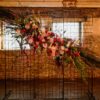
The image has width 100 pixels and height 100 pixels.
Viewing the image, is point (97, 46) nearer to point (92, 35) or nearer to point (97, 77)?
point (92, 35)

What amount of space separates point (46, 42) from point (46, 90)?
490cm

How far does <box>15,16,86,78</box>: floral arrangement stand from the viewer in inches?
80.6

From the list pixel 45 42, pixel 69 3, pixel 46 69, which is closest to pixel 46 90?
pixel 46 69

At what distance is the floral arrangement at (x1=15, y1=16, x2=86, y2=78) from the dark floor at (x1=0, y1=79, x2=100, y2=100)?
12.0 feet

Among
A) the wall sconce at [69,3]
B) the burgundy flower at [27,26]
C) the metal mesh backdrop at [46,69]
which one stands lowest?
the metal mesh backdrop at [46,69]

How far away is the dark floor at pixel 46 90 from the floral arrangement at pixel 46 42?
3.67 meters

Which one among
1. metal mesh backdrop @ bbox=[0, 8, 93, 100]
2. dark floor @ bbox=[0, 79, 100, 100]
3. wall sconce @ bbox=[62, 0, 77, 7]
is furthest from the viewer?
wall sconce @ bbox=[62, 0, 77, 7]

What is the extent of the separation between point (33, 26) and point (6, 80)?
19.5ft

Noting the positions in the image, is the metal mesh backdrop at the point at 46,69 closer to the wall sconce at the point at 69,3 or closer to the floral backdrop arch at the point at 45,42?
the wall sconce at the point at 69,3

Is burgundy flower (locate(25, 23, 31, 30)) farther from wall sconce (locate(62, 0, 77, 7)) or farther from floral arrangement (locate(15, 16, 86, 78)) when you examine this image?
wall sconce (locate(62, 0, 77, 7))

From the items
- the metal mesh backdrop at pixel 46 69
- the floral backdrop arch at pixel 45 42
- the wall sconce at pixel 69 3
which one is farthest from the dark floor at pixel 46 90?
the floral backdrop arch at pixel 45 42

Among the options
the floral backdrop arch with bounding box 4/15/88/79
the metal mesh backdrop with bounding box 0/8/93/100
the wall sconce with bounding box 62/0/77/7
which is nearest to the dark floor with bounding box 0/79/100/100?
the metal mesh backdrop with bounding box 0/8/93/100

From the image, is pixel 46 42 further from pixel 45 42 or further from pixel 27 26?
pixel 27 26

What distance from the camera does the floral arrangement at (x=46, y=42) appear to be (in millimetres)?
2047
